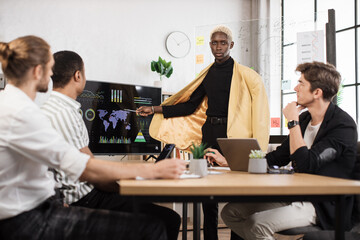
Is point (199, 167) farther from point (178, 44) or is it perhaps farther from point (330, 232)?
point (178, 44)

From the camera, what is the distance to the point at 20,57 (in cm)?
145

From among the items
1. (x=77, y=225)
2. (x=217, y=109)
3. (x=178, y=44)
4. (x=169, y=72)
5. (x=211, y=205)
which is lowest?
(x=211, y=205)

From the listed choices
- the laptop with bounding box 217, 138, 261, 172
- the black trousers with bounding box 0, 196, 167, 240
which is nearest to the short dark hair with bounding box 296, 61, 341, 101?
the laptop with bounding box 217, 138, 261, 172

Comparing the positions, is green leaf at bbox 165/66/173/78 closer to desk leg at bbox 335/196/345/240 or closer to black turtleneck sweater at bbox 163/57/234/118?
black turtleneck sweater at bbox 163/57/234/118

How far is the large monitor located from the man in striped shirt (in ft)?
5.60

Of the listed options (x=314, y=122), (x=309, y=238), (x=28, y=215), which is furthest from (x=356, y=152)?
(x=28, y=215)

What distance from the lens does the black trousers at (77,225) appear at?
137cm

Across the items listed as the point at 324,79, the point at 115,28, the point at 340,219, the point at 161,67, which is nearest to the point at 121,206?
the point at 340,219

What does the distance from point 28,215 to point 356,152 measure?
147 centimetres

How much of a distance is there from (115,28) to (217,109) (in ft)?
11.6

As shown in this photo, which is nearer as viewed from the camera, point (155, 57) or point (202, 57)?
point (202, 57)

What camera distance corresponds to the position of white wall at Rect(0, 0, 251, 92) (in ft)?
18.8

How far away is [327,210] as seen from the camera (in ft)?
6.05

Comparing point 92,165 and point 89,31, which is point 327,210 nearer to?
point 92,165
